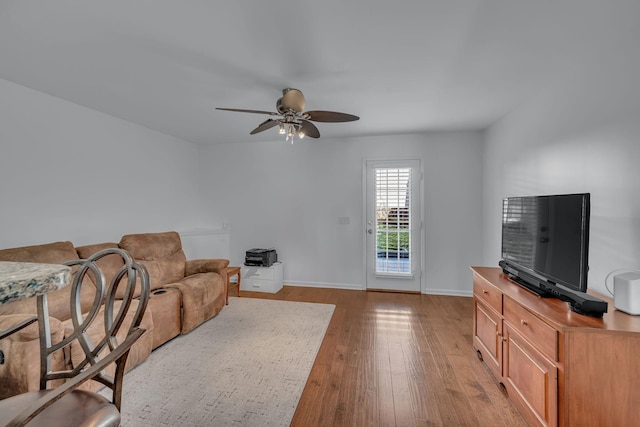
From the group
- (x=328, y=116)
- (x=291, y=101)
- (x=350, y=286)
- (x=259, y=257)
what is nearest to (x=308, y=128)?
(x=328, y=116)

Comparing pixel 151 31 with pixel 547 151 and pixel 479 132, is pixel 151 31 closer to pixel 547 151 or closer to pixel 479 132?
pixel 547 151

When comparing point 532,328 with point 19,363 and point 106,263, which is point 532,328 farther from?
point 106,263

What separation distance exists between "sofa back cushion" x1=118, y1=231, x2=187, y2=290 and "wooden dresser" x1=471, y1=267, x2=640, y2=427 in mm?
3273

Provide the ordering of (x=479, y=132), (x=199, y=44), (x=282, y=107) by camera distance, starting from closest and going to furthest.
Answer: (x=199, y=44) < (x=282, y=107) < (x=479, y=132)

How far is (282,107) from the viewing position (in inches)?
Answer: 91.6

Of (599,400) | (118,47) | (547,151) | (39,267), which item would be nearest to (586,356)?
(599,400)

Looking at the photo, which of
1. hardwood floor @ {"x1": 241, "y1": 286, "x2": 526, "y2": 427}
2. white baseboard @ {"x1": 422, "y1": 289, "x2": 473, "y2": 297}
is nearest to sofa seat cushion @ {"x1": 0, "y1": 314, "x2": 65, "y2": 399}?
hardwood floor @ {"x1": 241, "y1": 286, "x2": 526, "y2": 427}

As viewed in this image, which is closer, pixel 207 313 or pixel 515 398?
pixel 515 398

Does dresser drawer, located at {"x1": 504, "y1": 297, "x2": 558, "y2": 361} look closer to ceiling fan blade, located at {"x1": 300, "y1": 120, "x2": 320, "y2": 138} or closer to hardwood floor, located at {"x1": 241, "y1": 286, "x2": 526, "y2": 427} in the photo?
hardwood floor, located at {"x1": 241, "y1": 286, "x2": 526, "y2": 427}

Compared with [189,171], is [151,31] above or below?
above

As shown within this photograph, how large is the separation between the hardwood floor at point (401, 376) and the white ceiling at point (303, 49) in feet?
7.91

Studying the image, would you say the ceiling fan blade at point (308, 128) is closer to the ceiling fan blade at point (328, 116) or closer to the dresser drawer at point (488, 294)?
the ceiling fan blade at point (328, 116)

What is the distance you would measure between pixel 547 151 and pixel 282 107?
235cm

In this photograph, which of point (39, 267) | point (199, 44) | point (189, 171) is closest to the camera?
point (39, 267)
